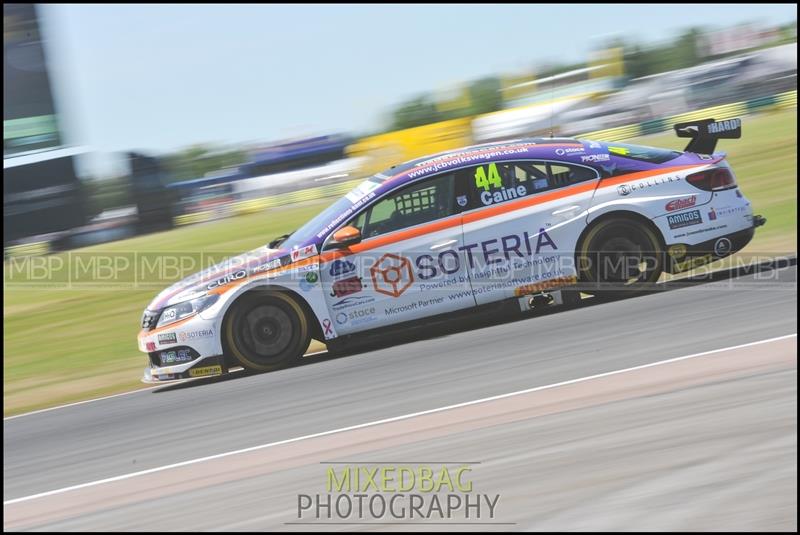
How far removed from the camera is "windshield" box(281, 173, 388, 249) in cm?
761

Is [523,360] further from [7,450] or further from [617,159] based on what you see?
[7,450]

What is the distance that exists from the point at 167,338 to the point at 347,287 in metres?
1.54

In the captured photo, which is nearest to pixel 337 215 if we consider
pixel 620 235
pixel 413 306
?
pixel 413 306

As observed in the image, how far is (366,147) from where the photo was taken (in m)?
26.9

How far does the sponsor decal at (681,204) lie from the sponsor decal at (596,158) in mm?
638

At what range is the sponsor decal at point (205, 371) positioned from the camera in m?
7.44

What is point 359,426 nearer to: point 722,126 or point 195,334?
point 195,334

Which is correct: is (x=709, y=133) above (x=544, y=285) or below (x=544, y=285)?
above

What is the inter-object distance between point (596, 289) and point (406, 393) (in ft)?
7.69

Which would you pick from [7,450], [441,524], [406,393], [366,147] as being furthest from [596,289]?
[366,147]

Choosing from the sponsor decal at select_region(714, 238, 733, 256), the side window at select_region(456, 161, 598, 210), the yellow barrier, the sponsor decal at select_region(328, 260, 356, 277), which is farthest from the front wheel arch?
the yellow barrier

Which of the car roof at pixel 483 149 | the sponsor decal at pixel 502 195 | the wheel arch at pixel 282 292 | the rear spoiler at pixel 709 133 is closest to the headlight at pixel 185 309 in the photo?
the wheel arch at pixel 282 292

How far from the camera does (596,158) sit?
7.70m

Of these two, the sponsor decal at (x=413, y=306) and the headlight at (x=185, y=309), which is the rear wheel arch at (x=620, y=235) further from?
the headlight at (x=185, y=309)
